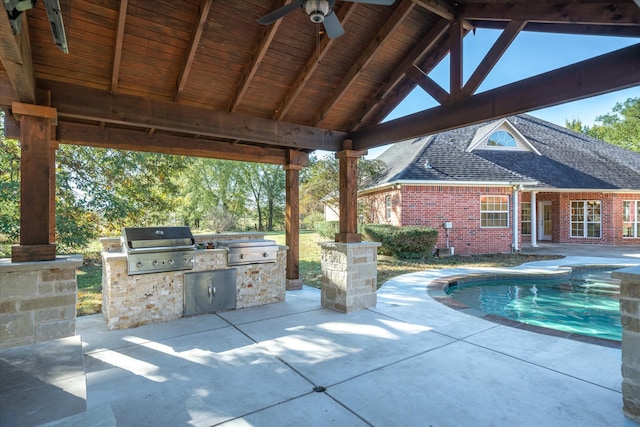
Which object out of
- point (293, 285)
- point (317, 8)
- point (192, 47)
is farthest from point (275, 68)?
point (293, 285)

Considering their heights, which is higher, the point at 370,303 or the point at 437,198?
the point at 437,198

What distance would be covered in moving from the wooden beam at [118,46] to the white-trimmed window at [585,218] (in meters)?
17.8

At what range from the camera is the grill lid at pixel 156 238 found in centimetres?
466

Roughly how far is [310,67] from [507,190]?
11151 millimetres

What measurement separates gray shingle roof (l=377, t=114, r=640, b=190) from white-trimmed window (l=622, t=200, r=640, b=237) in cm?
86

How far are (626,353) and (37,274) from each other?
5318mm

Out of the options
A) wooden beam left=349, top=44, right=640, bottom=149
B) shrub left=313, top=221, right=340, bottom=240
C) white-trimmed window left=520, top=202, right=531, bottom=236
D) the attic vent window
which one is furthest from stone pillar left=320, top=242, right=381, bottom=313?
white-trimmed window left=520, top=202, right=531, bottom=236

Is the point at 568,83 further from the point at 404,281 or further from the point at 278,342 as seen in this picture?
the point at 404,281

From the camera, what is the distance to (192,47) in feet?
12.8

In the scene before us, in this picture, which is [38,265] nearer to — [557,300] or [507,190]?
[557,300]

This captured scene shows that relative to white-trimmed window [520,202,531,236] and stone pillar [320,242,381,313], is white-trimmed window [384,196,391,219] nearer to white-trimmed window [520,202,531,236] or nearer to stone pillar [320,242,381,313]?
white-trimmed window [520,202,531,236]

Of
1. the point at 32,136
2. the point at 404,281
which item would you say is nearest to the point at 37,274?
the point at 32,136

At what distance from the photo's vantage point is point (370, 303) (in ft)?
18.1

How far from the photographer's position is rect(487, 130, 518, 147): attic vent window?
1485 cm
